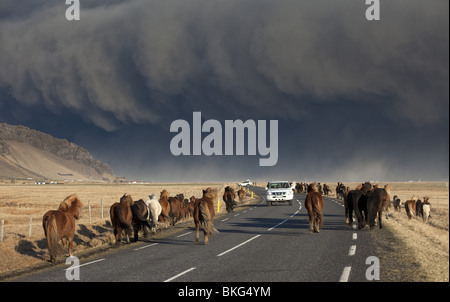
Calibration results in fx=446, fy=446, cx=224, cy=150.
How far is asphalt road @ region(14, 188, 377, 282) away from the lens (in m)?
11.5

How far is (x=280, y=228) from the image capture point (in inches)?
899

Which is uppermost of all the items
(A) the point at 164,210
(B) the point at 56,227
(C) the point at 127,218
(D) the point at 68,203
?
(D) the point at 68,203

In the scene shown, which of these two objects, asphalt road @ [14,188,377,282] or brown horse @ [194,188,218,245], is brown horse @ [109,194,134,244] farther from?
brown horse @ [194,188,218,245]

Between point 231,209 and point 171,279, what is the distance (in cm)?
2474

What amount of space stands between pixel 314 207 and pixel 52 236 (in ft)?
35.4

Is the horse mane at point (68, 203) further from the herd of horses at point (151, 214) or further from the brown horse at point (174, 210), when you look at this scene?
the brown horse at point (174, 210)

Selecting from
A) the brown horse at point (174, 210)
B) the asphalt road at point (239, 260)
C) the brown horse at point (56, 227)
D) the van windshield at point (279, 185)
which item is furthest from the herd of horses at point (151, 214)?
the van windshield at point (279, 185)

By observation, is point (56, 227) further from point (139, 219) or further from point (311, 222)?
point (311, 222)

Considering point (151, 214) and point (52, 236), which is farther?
point (151, 214)

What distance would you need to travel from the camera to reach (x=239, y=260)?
13930 mm

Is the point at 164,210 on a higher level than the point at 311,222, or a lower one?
higher

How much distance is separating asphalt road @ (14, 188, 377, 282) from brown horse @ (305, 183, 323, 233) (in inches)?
19.8

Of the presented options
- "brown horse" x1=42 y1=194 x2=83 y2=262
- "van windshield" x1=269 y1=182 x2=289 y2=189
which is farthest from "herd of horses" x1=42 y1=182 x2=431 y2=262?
"van windshield" x1=269 y1=182 x2=289 y2=189

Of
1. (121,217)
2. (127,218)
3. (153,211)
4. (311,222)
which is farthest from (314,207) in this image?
(121,217)
